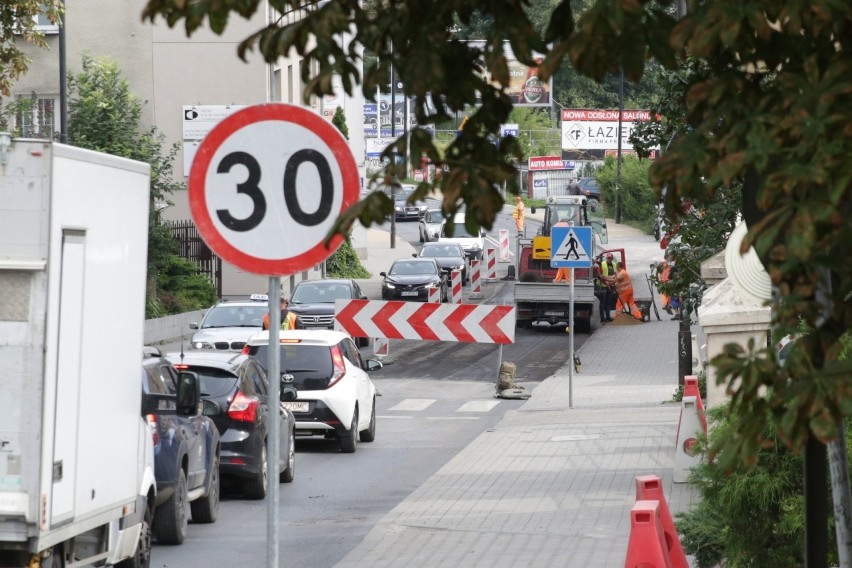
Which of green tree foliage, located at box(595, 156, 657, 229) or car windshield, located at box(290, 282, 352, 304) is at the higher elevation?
green tree foliage, located at box(595, 156, 657, 229)

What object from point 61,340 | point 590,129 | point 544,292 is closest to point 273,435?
point 61,340

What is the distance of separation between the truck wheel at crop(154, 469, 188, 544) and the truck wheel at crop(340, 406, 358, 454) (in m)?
6.69

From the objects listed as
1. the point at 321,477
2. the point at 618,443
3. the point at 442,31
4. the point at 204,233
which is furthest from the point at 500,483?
the point at 442,31

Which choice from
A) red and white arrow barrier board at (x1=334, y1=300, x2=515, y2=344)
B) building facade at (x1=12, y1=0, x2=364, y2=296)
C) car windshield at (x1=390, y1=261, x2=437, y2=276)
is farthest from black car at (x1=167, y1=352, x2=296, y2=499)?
building facade at (x1=12, y1=0, x2=364, y2=296)

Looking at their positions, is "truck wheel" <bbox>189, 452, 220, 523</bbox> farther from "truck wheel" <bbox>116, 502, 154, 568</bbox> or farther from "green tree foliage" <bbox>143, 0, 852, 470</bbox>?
"green tree foliage" <bbox>143, 0, 852, 470</bbox>

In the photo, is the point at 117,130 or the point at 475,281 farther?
the point at 475,281

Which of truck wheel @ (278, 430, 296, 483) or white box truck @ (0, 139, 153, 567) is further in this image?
truck wheel @ (278, 430, 296, 483)

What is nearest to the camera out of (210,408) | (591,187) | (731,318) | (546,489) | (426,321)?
(731,318)

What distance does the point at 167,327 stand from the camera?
3562cm

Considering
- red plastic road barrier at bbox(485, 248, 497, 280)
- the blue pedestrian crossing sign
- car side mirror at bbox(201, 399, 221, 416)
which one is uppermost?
red plastic road barrier at bbox(485, 248, 497, 280)

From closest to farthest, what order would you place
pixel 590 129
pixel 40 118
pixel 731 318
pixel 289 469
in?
pixel 731 318 < pixel 289 469 < pixel 40 118 < pixel 590 129

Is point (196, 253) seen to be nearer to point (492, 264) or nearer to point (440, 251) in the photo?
point (492, 264)

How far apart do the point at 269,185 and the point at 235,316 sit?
23650 mm

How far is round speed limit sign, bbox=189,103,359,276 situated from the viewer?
17.3ft
